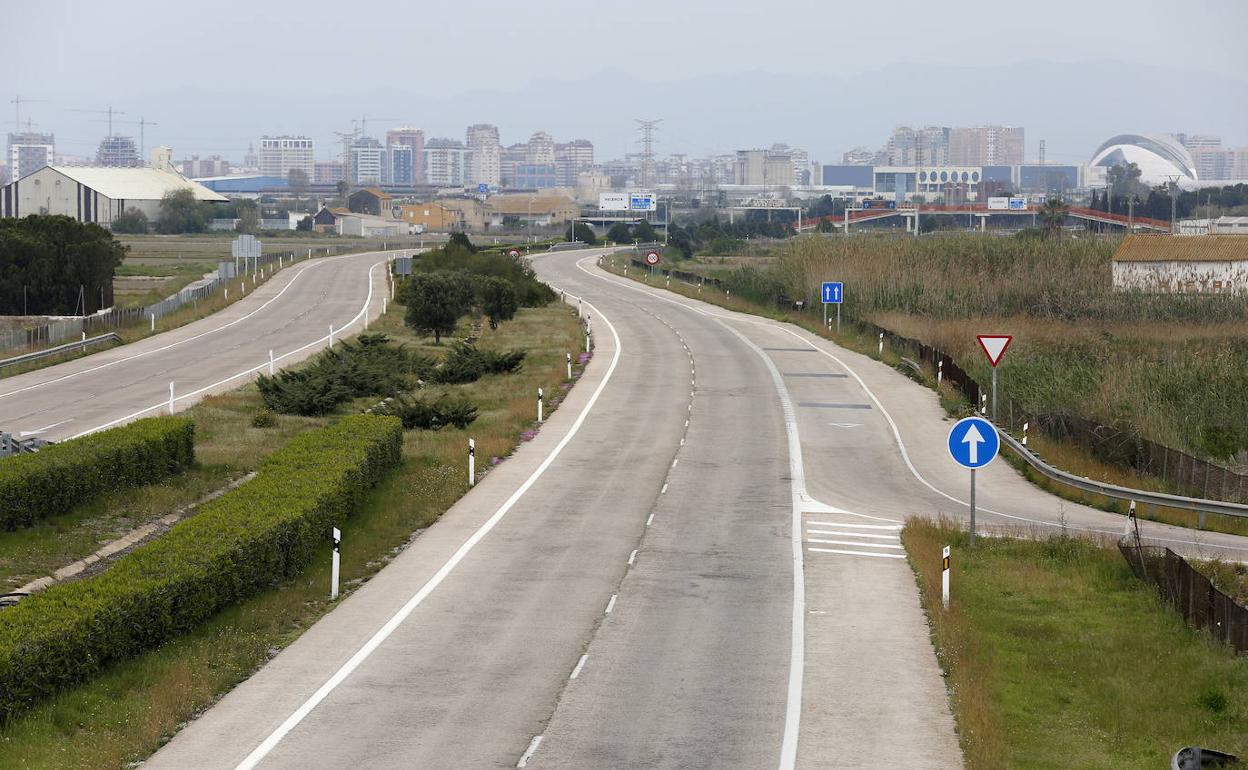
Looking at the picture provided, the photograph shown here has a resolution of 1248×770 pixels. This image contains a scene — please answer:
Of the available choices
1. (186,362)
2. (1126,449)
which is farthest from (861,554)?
(186,362)

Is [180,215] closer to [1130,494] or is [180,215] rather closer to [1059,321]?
[1059,321]

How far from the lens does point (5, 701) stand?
14.8 m

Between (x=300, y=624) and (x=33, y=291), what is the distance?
2356 inches

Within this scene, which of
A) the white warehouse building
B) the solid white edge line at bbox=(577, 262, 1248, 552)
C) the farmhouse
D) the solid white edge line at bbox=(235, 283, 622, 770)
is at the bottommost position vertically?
the solid white edge line at bbox=(235, 283, 622, 770)

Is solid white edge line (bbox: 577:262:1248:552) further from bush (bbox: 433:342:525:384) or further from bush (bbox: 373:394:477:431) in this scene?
bush (bbox: 433:342:525:384)

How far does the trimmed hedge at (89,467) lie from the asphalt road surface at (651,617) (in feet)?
20.4

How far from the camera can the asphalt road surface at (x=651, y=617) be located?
1499cm

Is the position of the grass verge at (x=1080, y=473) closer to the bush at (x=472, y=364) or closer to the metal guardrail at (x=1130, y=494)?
the metal guardrail at (x=1130, y=494)

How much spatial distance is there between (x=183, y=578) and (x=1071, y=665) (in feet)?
37.1

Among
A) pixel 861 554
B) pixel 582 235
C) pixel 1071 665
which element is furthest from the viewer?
pixel 582 235

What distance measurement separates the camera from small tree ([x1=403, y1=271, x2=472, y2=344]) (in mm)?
63938

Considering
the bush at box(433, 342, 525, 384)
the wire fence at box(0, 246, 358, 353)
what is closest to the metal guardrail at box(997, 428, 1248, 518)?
Answer: the bush at box(433, 342, 525, 384)

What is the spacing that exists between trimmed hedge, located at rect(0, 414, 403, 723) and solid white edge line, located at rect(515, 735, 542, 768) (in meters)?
5.18

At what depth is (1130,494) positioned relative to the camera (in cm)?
2817
